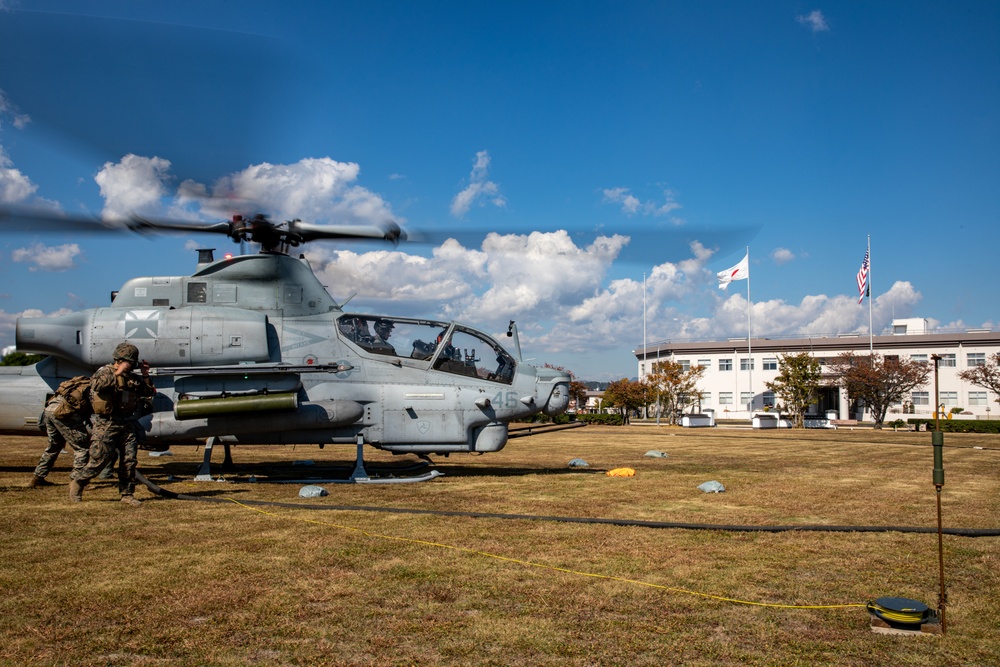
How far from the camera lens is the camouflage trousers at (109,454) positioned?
9.79m

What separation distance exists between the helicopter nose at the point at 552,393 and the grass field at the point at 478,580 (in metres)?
2.56

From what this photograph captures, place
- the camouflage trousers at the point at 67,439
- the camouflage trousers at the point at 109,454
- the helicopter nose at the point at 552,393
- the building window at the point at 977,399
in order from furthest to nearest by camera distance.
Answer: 1. the building window at the point at 977,399
2. the helicopter nose at the point at 552,393
3. the camouflage trousers at the point at 67,439
4. the camouflage trousers at the point at 109,454

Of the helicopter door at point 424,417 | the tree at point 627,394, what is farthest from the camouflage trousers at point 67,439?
the tree at point 627,394

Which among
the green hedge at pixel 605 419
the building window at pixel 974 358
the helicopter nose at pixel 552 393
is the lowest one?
the green hedge at pixel 605 419

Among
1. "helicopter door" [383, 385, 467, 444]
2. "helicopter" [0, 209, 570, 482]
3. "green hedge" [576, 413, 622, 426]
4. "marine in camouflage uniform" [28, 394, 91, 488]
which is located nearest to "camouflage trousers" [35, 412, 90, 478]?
"marine in camouflage uniform" [28, 394, 91, 488]

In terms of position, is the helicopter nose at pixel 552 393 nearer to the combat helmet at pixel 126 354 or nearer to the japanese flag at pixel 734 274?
the combat helmet at pixel 126 354

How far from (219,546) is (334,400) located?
550 centimetres

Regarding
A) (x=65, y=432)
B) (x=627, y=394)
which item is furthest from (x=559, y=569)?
(x=627, y=394)

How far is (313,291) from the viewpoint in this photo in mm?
13273

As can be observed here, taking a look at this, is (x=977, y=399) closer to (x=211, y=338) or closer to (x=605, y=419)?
(x=605, y=419)

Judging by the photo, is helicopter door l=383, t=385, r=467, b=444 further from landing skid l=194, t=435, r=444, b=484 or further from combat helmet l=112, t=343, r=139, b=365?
combat helmet l=112, t=343, r=139, b=365

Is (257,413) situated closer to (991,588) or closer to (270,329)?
(270,329)

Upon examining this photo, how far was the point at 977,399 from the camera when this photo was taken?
224 feet

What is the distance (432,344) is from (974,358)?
245 feet
